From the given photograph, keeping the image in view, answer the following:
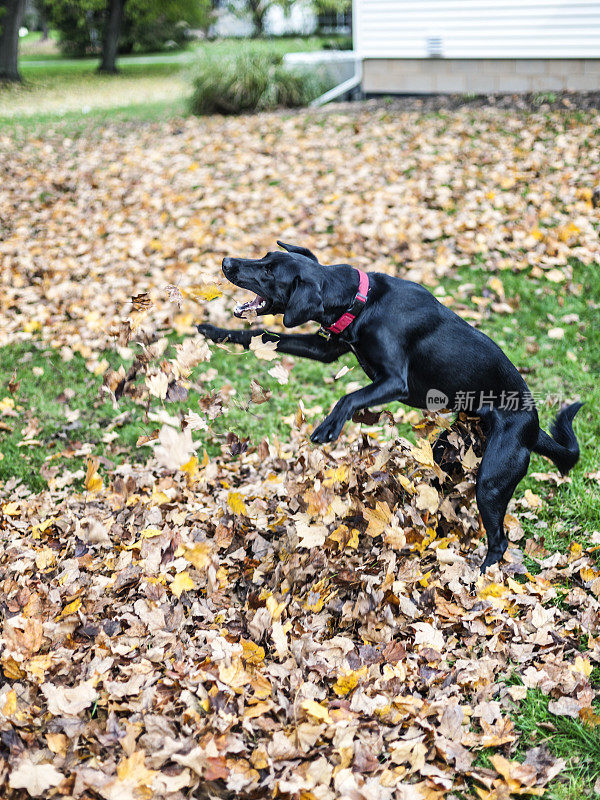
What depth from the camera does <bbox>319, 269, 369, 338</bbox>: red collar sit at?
10.6 ft

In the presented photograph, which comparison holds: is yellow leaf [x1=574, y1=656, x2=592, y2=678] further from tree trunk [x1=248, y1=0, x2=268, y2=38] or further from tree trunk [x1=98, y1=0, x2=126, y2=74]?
tree trunk [x1=248, y1=0, x2=268, y2=38]

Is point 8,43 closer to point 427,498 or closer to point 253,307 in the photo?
point 253,307

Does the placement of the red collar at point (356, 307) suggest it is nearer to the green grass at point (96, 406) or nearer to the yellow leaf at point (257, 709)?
the green grass at point (96, 406)

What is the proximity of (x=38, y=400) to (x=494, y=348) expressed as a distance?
379 centimetres

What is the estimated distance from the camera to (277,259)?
3217 millimetres

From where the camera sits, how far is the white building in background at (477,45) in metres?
12.2

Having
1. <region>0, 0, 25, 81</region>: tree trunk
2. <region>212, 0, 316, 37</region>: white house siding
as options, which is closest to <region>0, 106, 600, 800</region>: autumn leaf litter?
<region>0, 0, 25, 81</region>: tree trunk

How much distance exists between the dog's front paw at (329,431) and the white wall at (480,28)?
38.5 ft

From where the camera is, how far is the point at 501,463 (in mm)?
3379

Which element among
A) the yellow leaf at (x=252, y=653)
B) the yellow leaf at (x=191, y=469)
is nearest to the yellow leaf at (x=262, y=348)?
the yellow leaf at (x=191, y=469)

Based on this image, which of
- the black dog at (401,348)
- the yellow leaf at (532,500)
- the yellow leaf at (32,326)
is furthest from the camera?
the yellow leaf at (32,326)

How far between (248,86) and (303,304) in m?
11.8

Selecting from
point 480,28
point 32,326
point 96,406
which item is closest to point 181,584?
point 96,406

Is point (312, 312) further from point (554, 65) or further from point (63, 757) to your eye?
point (554, 65)
